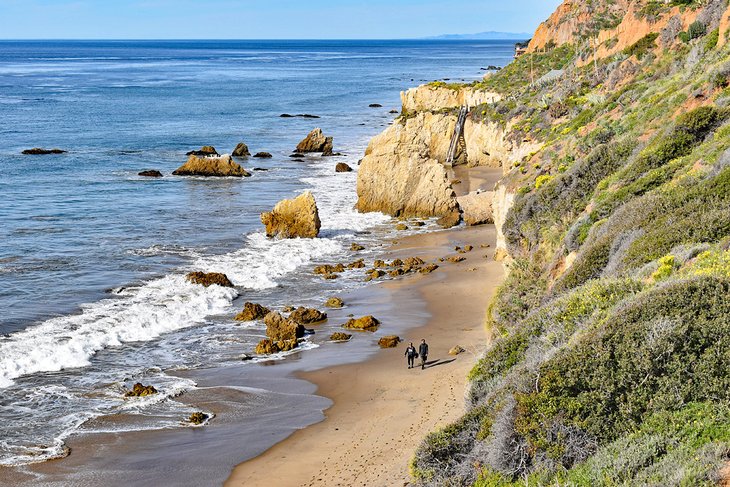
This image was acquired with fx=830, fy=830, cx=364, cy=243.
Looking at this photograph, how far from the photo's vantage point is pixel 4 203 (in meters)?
43.8

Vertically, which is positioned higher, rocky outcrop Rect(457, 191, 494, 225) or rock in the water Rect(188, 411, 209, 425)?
rocky outcrop Rect(457, 191, 494, 225)

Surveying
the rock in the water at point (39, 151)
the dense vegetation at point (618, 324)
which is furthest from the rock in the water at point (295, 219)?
the rock in the water at point (39, 151)

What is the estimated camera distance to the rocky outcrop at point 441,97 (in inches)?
2564

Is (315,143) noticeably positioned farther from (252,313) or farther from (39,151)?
(252,313)

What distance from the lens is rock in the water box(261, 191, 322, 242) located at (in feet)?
120

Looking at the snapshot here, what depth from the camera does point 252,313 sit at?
25734mm

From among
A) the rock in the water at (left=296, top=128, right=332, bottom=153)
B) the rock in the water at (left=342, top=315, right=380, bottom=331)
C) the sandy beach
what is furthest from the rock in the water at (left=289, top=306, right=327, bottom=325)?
the rock in the water at (left=296, top=128, right=332, bottom=153)

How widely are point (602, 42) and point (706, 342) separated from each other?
46.7m

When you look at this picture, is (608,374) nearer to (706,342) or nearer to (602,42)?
(706,342)

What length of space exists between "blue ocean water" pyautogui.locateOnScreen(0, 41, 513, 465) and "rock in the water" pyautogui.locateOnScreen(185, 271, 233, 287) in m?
0.56

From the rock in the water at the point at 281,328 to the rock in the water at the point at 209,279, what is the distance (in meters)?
5.13

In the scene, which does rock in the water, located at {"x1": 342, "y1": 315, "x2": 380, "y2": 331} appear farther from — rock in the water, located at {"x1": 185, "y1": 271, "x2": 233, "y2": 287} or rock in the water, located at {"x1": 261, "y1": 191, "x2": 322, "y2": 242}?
rock in the water, located at {"x1": 261, "y1": 191, "x2": 322, "y2": 242}

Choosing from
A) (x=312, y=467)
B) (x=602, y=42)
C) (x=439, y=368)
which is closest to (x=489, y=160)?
(x=602, y=42)

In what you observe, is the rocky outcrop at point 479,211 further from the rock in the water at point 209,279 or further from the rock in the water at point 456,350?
the rock in the water at point 456,350
